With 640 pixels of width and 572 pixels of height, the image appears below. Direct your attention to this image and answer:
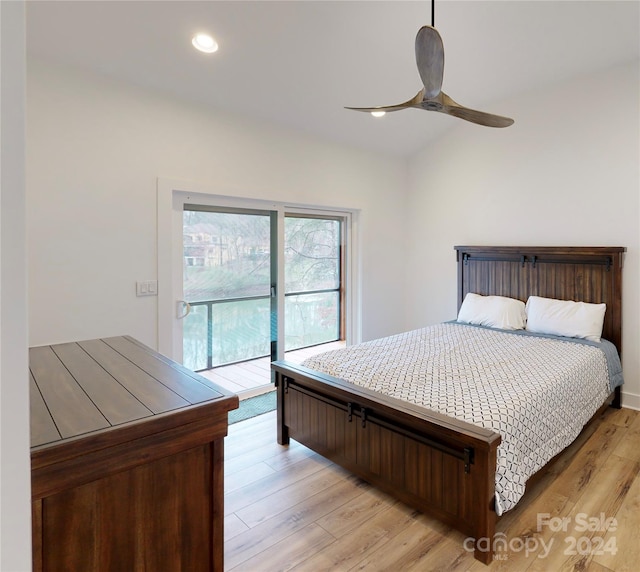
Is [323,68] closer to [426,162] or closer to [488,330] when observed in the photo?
[426,162]

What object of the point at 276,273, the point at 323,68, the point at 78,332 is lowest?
the point at 78,332

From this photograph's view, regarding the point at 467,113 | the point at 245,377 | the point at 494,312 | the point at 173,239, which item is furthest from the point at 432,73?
the point at 245,377

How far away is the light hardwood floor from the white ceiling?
9.08 ft

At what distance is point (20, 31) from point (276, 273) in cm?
338

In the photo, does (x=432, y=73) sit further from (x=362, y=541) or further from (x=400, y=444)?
(x=362, y=541)

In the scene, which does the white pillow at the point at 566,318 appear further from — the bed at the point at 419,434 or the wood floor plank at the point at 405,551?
the wood floor plank at the point at 405,551

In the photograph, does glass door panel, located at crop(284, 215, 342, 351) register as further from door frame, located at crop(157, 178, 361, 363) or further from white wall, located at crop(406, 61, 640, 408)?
white wall, located at crop(406, 61, 640, 408)

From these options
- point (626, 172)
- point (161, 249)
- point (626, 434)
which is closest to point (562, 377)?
point (626, 434)

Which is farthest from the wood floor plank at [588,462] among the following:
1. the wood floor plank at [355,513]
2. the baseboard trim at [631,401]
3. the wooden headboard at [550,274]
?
the wood floor plank at [355,513]

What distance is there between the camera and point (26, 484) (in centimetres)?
58

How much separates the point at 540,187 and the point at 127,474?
4.21 meters

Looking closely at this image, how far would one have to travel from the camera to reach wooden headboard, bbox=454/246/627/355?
3514 mm

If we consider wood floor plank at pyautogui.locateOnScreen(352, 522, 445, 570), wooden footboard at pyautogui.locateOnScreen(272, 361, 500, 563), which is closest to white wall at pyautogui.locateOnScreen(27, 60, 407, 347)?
wooden footboard at pyautogui.locateOnScreen(272, 361, 500, 563)

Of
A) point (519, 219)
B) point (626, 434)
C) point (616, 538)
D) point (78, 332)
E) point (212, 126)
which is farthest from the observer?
point (519, 219)
